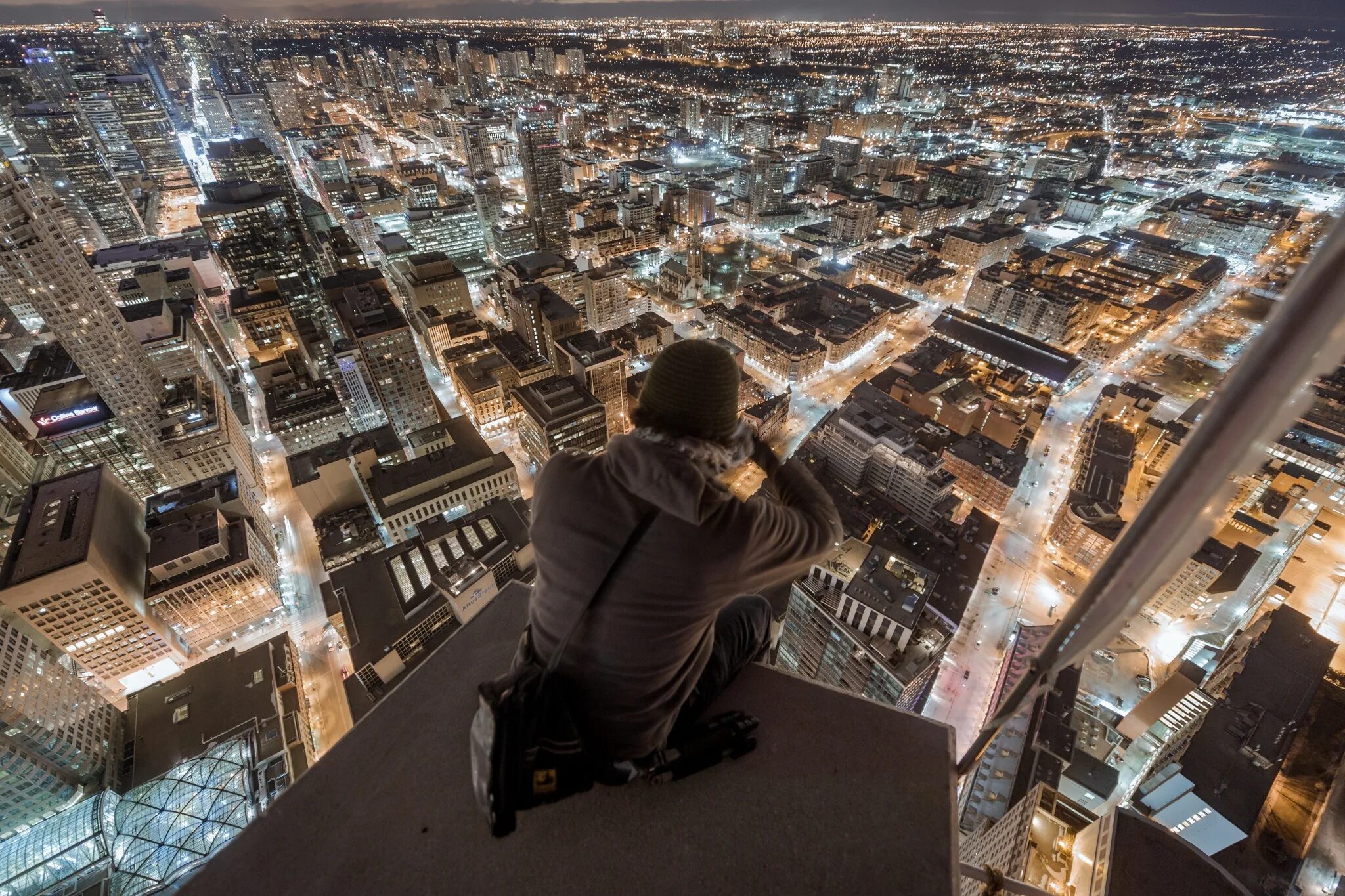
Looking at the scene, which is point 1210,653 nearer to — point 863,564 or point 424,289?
point 863,564

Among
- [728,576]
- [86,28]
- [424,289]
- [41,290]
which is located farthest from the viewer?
[86,28]

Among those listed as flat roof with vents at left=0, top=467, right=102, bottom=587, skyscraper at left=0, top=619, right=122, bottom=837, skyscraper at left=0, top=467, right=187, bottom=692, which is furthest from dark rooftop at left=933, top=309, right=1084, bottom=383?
skyscraper at left=0, top=619, right=122, bottom=837

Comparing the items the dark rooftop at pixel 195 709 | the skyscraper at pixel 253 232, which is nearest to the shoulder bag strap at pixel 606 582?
the dark rooftop at pixel 195 709

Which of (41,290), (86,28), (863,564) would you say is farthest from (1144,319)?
(86,28)

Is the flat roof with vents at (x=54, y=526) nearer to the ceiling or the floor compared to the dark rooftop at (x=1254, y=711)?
nearer to the ceiling

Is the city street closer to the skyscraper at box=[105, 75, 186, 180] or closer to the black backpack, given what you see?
the black backpack

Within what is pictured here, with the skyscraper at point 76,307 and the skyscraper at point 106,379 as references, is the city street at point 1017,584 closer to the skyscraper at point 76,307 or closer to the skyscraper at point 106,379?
the skyscraper at point 106,379
